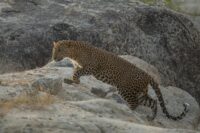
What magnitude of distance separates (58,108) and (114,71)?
748 cm

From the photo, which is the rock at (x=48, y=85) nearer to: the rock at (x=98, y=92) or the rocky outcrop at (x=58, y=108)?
the rocky outcrop at (x=58, y=108)

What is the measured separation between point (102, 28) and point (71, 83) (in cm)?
908

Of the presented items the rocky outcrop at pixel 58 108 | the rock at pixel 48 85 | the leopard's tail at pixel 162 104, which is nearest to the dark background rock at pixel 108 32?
the leopard's tail at pixel 162 104

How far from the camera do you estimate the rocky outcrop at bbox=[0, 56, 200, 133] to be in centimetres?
1550

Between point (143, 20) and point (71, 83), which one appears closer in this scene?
point (71, 83)

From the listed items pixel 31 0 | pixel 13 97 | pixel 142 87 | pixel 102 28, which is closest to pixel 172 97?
pixel 142 87

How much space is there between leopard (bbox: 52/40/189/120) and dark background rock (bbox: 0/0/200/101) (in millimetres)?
4809

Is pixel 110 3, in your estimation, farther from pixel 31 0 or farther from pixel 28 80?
pixel 28 80

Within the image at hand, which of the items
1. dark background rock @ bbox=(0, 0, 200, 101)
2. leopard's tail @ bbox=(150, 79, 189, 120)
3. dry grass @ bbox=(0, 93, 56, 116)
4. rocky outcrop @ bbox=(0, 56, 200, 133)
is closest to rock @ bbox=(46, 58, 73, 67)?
rocky outcrop @ bbox=(0, 56, 200, 133)

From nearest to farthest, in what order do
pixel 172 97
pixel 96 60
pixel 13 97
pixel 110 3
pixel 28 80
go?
pixel 13 97 → pixel 28 80 → pixel 96 60 → pixel 172 97 → pixel 110 3

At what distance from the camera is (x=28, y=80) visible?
64.2 ft

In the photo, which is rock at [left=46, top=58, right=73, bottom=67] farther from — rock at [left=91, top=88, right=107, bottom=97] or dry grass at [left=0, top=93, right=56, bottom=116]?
dry grass at [left=0, top=93, right=56, bottom=116]

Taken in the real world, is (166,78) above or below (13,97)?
below

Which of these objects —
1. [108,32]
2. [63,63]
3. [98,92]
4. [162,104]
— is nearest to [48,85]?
[98,92]
